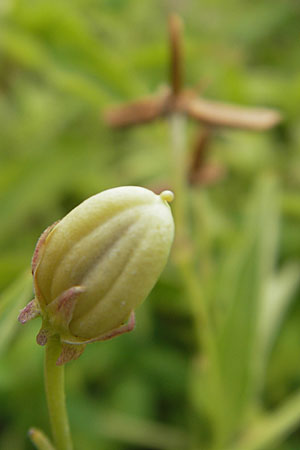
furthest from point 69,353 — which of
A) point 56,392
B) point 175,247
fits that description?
point 175,247

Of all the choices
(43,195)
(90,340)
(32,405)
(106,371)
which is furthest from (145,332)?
(90,340)

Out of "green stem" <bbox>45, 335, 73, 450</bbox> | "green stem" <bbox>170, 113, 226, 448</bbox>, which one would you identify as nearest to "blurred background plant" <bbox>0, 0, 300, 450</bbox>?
"green stem" <bbox>170, 113, 226, 448</bbox>

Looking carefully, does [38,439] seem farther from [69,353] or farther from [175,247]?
[175,247]

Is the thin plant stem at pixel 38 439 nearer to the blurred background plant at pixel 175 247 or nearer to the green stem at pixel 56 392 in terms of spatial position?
the green stem at pixel 56 392

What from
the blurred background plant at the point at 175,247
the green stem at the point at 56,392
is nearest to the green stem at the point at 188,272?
the blurred background plant at the point at 175,247

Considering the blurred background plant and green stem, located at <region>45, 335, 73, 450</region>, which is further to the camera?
the blurred background plant

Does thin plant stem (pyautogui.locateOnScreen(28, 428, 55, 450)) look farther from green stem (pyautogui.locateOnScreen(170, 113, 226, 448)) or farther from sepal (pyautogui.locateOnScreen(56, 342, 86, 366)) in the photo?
green stem (pyautogui.locateOnScreen(170, 113, 226, 448))

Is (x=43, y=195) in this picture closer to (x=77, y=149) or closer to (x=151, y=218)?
Answer: (x=77, y=149)
